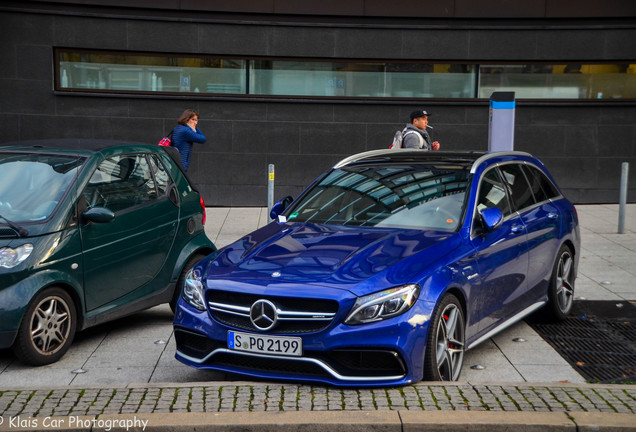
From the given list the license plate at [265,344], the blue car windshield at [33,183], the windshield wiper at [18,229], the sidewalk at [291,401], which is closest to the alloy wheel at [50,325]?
the sidewalk at [291,401]

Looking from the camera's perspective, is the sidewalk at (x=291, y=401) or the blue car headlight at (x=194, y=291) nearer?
the sidewalk at (x=291, y=401)

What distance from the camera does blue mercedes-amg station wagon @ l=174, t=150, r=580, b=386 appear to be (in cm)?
517

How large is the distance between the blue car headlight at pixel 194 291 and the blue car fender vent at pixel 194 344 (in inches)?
7.4

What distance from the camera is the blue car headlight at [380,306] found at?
5.13m

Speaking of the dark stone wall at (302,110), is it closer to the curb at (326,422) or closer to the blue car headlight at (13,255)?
the blue car headlight at (13,255)

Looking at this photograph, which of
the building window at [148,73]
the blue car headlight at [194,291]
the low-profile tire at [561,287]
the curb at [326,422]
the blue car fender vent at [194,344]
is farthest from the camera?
the building window at [148,73]

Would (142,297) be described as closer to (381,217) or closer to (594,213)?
(381,217)

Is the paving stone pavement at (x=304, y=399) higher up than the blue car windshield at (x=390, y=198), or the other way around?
the blue car windshield at (x=390, y=198)

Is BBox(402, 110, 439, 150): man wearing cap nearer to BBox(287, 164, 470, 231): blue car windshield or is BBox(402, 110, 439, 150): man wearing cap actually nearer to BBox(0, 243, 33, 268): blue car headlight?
BBox(287, 164, 470, 231): blue car windshield

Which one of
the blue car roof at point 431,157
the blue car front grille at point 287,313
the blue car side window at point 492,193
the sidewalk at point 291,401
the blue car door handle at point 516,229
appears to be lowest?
the sidewalk at point 291,401

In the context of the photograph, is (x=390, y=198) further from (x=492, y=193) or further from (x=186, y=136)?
(x=186, y=136)

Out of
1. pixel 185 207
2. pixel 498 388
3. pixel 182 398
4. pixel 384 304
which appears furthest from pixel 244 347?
pixel 185 207

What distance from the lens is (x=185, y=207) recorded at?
7.82m

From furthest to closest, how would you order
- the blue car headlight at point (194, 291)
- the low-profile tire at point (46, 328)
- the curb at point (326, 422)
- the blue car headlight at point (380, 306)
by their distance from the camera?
the low-profile tire at point (46, 328) < the blue car headlight at point (194, 291) < the blue car headlight at point (380, 306) < the curb at point (326, 422)
